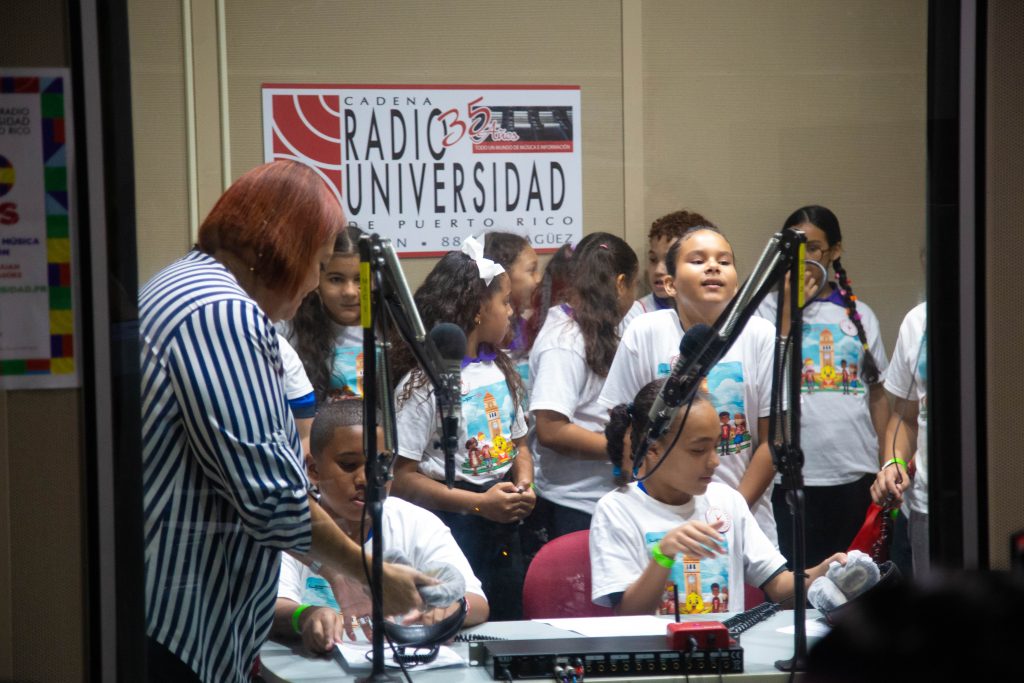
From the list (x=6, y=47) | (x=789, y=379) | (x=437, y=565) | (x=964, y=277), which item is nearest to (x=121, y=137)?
(x=6, y=47)

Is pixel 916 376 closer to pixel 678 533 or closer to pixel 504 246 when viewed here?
pixel 678 533

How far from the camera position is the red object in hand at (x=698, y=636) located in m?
2.26

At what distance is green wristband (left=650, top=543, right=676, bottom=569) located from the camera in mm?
2420

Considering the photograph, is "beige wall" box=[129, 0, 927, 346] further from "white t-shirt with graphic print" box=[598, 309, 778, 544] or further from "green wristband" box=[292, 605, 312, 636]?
"green wristband" box=[292, 605, 312, 636]

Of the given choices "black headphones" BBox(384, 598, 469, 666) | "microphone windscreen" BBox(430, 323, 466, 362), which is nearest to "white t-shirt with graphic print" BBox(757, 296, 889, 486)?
"microphone windscreen" BBox(430, 323, 466, 362)

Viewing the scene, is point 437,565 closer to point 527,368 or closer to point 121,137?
point 527,368

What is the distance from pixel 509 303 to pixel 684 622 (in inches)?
29.9

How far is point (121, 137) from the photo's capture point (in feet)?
7.00

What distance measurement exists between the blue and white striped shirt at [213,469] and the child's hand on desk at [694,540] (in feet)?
2.55

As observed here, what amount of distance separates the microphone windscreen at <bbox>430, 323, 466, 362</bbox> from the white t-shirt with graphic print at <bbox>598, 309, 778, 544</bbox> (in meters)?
0.33

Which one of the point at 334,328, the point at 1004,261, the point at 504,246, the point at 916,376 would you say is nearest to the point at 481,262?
the point at 504,246

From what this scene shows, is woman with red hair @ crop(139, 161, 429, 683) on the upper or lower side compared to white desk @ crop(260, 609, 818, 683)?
upper

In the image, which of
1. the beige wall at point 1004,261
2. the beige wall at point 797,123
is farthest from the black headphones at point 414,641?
the beige wall at point 1004,261

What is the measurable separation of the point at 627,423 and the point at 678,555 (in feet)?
1.01
